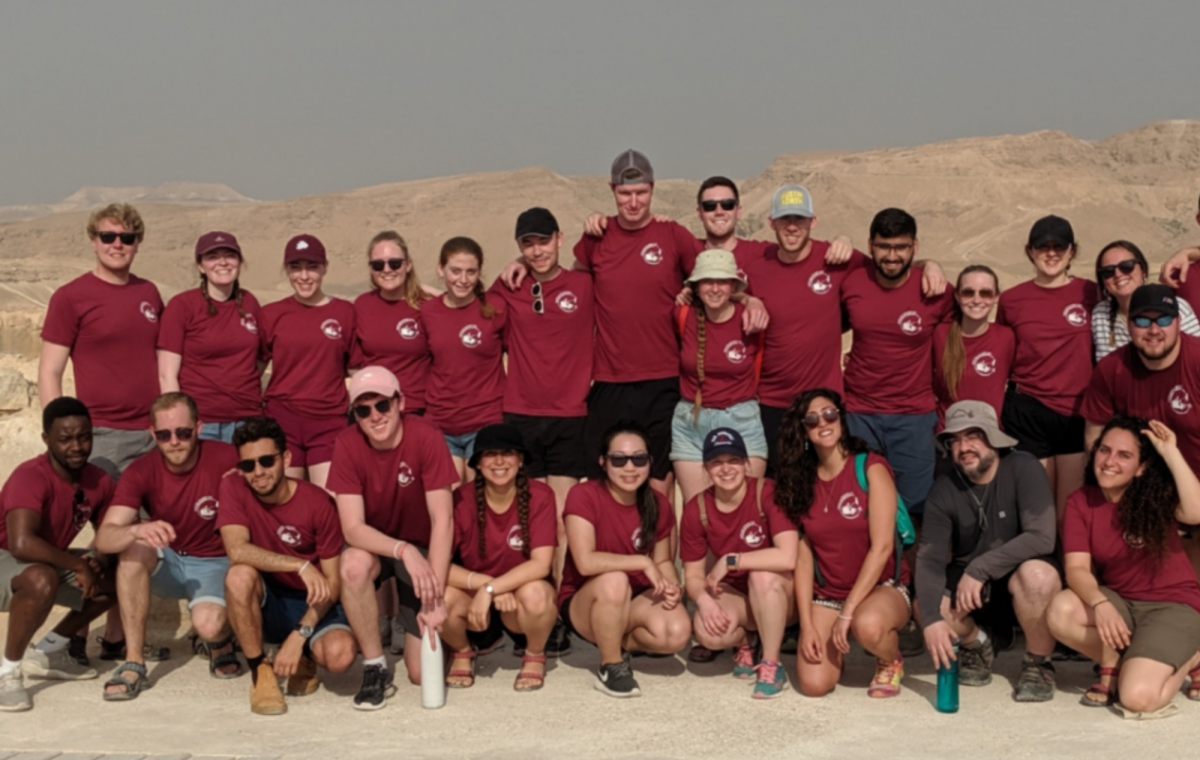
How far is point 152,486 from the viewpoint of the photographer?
22.6 feet

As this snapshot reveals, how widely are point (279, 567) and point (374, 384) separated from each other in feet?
3.23

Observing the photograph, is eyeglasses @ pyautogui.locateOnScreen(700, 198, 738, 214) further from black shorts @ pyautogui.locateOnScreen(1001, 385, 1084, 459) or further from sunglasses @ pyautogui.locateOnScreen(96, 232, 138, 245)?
sunglasses @ pyautogui.locateOnScreen(96, 232, 138, 245)

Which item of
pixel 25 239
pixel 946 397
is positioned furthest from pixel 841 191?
pixel 946 397

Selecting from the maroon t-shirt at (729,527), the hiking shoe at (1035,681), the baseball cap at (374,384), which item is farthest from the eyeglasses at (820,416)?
the baseball cap at (374,384)

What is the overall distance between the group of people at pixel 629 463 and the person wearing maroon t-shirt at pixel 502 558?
2 centimetres

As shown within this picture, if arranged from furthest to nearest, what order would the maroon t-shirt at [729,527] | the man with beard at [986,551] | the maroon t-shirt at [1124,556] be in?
1. the maroon t-shirt at [729,527]
2. the man with beard at [986,551]
3. the maroon t-shirt at [1124,556]

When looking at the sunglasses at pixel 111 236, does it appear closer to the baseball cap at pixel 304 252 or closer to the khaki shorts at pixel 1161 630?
the baseball cap at pixel 304 252

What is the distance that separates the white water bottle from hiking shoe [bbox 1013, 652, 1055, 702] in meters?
2.65

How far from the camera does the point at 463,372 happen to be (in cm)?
741

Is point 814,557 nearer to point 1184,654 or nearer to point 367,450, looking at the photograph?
point 1184,654

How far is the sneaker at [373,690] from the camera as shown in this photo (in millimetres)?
6352

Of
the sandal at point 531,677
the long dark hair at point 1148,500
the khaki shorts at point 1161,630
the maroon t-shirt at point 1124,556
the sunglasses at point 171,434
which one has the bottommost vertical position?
the sandal at point 531,677

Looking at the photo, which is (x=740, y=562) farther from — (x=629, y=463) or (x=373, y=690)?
(x=373, y=690)

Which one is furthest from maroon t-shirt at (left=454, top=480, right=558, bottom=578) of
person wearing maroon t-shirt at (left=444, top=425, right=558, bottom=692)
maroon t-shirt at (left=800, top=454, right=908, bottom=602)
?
maroon t-shirt at (left=800, top=454, right=908, bottom=602)
